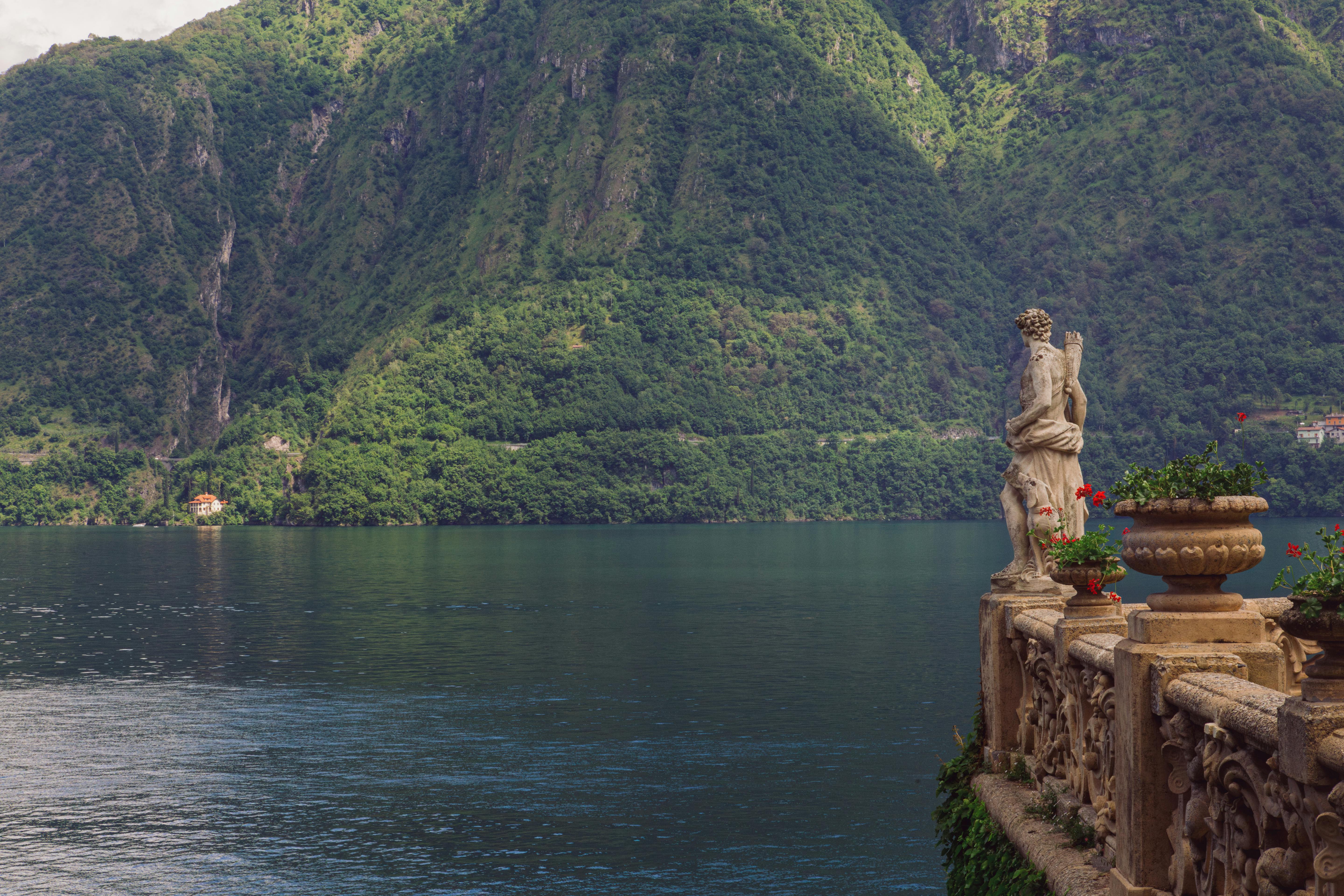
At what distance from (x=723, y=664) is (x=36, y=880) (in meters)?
31.9

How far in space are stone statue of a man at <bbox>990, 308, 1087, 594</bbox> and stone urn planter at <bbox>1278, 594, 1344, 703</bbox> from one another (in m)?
7.18

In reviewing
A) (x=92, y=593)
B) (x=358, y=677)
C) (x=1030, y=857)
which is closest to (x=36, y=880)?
(x=1030, y=857)

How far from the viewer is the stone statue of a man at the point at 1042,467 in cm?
1357

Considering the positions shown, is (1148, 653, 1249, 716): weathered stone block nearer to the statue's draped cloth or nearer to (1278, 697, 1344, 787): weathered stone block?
(1278, 697, 1344, 787): weathered stone block

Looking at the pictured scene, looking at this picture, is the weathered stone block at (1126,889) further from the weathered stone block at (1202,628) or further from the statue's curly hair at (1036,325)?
the statue's curly hair at (1036,325)

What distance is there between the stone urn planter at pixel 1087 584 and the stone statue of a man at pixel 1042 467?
8.11 ft

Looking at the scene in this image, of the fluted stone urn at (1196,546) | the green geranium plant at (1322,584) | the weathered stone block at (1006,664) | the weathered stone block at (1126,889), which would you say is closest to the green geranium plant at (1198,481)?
the fluted stone urn at (1196,546)

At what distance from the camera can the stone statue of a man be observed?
1357 centimetres

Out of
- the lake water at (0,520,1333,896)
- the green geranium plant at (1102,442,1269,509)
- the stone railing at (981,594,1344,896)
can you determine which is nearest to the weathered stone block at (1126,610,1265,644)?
the stone railing at (981,594,1344,896)

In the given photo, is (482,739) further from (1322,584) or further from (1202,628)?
(1322,584)

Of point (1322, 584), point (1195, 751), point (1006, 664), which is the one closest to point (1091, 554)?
point (1006, 664)

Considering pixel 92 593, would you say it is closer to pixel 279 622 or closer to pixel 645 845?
pixel 279 622

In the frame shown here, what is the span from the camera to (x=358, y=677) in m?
50.5

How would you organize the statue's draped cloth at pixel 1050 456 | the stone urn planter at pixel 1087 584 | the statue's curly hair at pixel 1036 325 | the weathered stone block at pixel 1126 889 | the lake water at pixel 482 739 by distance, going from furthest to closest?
the lake water at pixel 482 739
the statue's curly hair at pixel 1036 325
the statue's draped cloth at pixel 1050 456
the stone urn planter at pixel 1087 584
the weathered stone block at pixel 1126 889
